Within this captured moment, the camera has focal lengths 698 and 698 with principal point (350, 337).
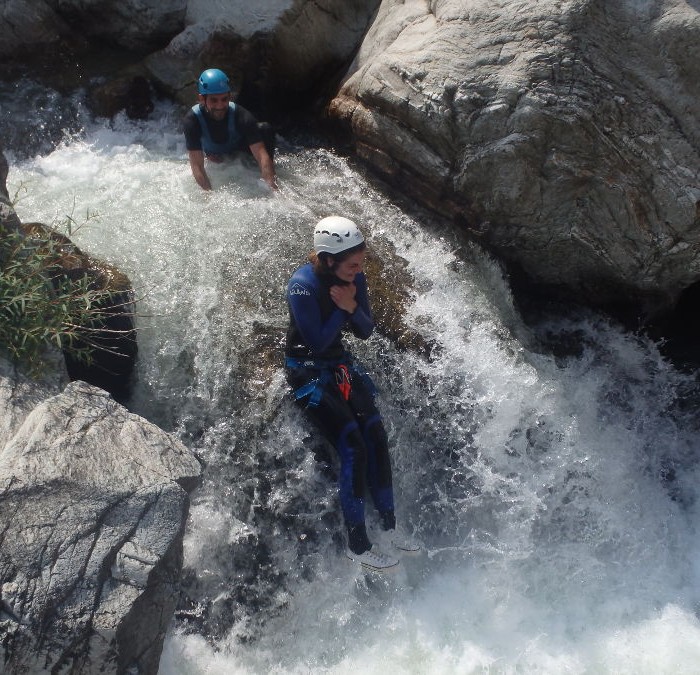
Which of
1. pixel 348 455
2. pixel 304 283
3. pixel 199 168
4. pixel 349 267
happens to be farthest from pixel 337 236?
pixel 199 168

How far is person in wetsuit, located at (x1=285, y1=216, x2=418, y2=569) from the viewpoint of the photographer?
4395mm

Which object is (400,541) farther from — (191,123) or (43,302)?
(191,123)

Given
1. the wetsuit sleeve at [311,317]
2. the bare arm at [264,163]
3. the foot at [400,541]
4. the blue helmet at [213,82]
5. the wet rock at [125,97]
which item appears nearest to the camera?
the wetsuit sleeve at [311,317]

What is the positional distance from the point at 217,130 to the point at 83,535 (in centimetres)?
413

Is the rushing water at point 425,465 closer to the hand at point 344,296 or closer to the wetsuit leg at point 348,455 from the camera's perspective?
the wetsuit leg at point 348,455

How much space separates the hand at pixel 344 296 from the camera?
4.43m

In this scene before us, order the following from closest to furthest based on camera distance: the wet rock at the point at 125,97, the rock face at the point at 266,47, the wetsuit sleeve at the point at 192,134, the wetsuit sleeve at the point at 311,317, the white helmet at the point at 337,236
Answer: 1. the white helmet at the point at 337,236
2. the wetsuit sleeve at the point at 311,317
3. the wetsuit sleeve at the point at 192,134
4. the rock face at the point at 266,47
5. the wet rock at the point at 125,97

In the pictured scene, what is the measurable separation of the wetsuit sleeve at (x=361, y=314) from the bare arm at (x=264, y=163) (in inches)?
84.7

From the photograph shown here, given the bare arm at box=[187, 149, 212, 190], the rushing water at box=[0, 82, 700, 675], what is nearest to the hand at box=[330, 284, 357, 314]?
the rushing water at box=[0, 82, 700, 675]

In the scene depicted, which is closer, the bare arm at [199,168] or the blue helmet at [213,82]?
the blue helmet at [213,82]

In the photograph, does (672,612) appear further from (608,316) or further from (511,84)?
(511,84)

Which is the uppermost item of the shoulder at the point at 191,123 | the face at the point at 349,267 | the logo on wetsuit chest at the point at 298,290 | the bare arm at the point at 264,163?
the face at the point at 349,267

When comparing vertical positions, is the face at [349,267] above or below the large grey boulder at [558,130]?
below

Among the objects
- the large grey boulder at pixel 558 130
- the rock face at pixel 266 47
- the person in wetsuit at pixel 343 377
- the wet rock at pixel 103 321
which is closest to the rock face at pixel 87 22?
the rock face at pixel 266 47
